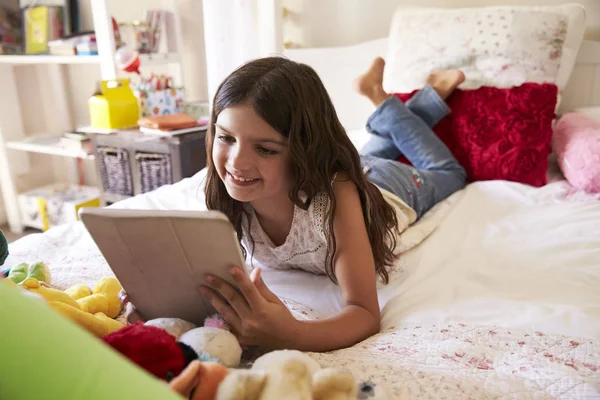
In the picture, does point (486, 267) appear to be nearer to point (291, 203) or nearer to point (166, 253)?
point (291, 203)

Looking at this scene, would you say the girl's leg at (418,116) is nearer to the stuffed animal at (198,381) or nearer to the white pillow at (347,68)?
the white pillow at (347,68)

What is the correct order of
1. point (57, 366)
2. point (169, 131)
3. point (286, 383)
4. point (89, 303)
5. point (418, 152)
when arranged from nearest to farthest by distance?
point (57, 366), point (286, 383), point (89, 303), point (418, 152), point (169, 131)

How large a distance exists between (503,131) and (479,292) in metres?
0.82

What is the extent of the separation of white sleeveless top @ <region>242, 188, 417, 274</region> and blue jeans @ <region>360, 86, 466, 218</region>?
41cm

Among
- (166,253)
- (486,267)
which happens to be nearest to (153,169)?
(486,267)

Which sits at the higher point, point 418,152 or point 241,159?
point 241,159

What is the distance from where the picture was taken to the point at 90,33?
2.44 meters

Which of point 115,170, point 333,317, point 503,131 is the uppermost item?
point 503,131

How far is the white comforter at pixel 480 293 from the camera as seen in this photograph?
677mm

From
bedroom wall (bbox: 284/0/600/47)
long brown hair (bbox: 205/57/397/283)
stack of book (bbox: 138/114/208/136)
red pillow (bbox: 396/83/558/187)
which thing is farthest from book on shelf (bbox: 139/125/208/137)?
long brown hair (bbox: 205/57/397/283)

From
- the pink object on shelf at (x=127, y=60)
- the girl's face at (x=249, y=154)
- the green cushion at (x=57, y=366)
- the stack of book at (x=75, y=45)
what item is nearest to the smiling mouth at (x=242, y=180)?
the girl's face at (x=249, y=154)

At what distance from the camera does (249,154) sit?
89cm

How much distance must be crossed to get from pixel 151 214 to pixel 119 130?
1686 mm

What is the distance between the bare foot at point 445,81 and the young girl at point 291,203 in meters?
0.78
